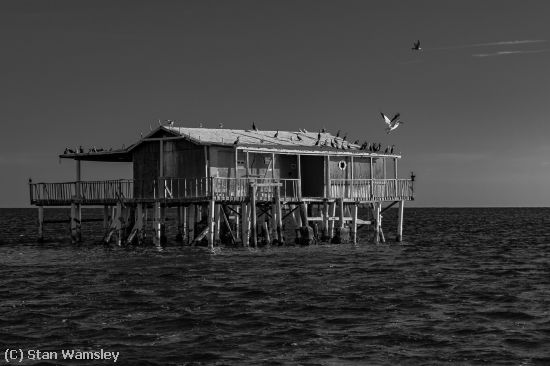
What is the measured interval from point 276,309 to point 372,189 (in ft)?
87.1

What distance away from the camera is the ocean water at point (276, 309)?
19.7 meters

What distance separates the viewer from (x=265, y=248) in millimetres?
45344

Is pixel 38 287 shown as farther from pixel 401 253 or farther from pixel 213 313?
pixel 401 253

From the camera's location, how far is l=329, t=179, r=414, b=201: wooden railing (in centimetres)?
4962

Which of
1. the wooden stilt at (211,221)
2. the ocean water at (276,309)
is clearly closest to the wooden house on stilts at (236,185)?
Answer: the wooden stilt at (211,221)

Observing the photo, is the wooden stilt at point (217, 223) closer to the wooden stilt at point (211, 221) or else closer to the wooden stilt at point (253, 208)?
the wooden stilt at point (211, 221)

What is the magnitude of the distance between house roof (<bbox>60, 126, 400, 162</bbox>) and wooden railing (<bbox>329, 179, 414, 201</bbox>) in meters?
1.69

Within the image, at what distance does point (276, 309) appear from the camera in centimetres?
2508

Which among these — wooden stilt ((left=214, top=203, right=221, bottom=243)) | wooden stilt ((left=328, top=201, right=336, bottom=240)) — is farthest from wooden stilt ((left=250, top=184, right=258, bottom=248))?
wooden stilt ((left=328, top=201, right=336, bottom=240))

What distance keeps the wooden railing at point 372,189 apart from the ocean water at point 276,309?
8.69 metres

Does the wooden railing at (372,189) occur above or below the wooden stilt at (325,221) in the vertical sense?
above

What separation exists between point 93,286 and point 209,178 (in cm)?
1405

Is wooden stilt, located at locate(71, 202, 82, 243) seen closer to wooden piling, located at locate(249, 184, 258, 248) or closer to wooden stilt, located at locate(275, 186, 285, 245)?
wooden piling, located at locate(249, 184, 258, 248)

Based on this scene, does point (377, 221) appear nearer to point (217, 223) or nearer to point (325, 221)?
point (325, 221)
